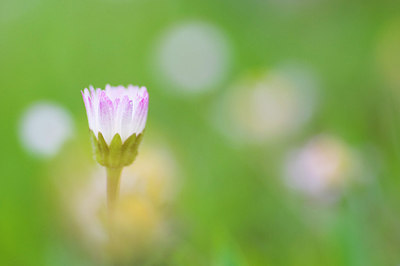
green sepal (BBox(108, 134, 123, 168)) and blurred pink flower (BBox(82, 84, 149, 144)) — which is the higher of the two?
blurred pink flower (BBox(82, 84, 149, 144))

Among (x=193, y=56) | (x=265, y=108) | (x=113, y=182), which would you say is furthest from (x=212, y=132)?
(x=113, y=182)

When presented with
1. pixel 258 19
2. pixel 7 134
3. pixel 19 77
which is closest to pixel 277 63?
pixel 258 19

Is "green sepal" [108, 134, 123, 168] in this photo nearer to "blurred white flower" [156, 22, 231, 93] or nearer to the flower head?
the flower head

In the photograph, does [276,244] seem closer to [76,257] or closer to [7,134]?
[76,257]

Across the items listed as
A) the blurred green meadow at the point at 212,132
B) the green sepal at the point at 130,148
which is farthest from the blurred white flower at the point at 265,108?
→ the green sepal at the point at 130,148

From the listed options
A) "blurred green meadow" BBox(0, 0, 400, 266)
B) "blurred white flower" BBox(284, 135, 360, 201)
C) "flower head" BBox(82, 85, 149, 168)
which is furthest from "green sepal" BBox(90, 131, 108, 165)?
"blurred white flower" BBox(284, 135, 360, 201)

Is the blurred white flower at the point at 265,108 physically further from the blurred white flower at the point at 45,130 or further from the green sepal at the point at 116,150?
the green sepal at the point at 116,150
